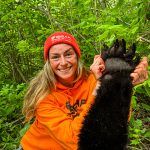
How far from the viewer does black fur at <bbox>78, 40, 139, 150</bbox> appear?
2.15 m

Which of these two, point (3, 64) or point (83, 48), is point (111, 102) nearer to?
point (83, 48)

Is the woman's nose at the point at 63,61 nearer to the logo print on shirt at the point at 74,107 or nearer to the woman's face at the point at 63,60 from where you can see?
the woman's face at the point at 63,60

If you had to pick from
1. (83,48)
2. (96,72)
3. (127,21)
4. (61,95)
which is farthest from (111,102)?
(83,48)

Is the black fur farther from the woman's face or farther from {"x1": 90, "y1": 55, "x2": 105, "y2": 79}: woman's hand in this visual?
the woman's face

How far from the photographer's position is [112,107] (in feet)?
7.06

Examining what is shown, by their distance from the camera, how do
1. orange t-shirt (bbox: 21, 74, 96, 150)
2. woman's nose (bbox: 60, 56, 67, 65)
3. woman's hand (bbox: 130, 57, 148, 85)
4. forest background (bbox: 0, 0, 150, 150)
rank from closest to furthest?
woman's hand (bbox: 130, 57, 148, 85) → orange t-shirt (bbox: 21, 74, 96, 150) → woman's nose (bbox: 60, 56, 67, 65) → forest background (bbox: 0, 0, 150, 150)

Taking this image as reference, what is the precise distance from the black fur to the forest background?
189 cm

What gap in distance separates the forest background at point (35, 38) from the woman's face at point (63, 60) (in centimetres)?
85

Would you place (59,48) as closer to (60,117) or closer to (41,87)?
(41,87)

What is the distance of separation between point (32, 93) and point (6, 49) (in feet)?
14.7

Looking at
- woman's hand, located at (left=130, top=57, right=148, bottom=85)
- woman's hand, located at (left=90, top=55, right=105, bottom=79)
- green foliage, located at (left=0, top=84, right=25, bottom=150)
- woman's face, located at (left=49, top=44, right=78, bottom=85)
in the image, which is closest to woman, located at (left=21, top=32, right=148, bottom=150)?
woman's face, located at (left=49, top=44, right=78, bottom=85)

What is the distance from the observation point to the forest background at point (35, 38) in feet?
16.7

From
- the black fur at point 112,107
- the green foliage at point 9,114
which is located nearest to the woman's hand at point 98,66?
the black fur at point 112,107

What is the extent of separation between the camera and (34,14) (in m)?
7.29
